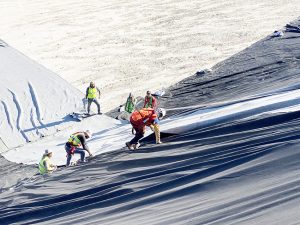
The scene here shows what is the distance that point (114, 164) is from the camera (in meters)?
8.80

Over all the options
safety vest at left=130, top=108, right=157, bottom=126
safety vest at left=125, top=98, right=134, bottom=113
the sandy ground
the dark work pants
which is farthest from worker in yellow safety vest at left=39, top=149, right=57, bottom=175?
the sandy ground

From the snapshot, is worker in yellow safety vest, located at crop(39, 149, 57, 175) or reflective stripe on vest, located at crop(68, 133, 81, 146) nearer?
worker in yellow safety vest, located at crop(39, 149, 57, 175)

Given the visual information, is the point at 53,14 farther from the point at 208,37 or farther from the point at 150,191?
the point at 150,191

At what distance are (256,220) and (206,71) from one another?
8.20m

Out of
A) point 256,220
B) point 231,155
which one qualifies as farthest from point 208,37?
point 256,220

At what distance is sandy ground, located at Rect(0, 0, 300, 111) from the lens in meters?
19.0

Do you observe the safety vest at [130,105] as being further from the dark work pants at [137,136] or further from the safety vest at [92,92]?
the dark work pants at [137,136]

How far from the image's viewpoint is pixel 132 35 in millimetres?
24016

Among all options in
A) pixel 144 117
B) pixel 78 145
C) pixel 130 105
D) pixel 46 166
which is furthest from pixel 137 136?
pixel 130 105

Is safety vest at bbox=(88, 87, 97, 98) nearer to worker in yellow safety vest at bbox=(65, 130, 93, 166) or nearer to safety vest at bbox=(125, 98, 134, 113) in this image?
safety vest at bbox=(125, 98, 134, 113)

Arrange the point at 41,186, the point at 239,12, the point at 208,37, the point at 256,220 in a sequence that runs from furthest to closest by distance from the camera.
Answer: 1. the point at 239,12
2. the point at 208,37
3. the point at 41,186
4. the point at 256,220

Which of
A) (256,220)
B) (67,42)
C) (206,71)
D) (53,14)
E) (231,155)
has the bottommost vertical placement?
(256,220)

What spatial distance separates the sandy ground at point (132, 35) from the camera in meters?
19.0

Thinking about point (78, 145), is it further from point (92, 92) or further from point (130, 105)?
point (92, 92)
